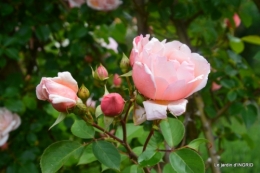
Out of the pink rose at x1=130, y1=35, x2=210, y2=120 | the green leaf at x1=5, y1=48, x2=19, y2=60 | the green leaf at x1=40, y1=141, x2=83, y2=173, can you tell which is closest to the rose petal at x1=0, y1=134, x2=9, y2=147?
the green leaf at x1=5, y1=48, x2=19, y2=60

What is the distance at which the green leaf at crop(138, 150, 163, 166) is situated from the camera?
0.64 m

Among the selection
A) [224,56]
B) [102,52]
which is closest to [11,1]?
[102,52]

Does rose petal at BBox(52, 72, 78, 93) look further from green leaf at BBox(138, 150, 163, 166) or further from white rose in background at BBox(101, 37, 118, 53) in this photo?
white rose in background at BBox(101, 37, 118, 53)

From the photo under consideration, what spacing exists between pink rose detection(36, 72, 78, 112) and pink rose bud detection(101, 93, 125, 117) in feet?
0.14

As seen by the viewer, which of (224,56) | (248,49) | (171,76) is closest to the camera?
(171,76)

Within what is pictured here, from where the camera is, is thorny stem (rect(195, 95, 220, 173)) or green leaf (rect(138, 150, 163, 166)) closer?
green leaf (rect(138, 150, 163, 166))

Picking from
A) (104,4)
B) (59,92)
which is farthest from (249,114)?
(59,92)

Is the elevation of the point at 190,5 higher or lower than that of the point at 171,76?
lower

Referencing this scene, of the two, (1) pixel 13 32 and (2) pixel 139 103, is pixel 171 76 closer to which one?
(2) pixel 139 103

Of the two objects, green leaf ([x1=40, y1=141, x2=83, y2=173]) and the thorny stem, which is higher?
green leaf ([x1=40, y1=141, x2=83, y2=173])

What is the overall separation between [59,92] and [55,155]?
0.34ft

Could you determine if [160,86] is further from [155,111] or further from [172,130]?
[172,130]

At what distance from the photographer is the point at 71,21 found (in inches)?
51.4

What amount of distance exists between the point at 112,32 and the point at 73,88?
3.06 ft
